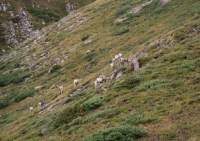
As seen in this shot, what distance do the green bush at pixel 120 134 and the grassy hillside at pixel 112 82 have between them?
0.16ft

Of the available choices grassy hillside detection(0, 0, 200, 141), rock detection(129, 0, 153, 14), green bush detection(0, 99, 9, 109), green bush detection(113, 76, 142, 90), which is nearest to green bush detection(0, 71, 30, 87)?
grassy hillside detection(0, 0, 200, 141)

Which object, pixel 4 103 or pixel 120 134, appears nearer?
pixel 120 134

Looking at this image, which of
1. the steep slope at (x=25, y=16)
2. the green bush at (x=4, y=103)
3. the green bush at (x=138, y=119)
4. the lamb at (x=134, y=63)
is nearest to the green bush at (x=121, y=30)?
the green bush at (x=4, y=103)

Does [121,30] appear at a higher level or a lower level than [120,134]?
higher

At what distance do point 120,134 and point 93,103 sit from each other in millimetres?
8131

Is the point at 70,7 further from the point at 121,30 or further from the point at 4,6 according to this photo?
the point at 121,30

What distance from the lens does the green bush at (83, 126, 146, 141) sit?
22922 mm

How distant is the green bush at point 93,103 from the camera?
102ft

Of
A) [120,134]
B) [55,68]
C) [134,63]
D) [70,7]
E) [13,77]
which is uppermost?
[134,63]

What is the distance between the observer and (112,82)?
3466 centimetres

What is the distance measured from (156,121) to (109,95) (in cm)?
780

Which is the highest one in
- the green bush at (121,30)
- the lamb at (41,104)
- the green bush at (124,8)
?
the green bush at (124,8)

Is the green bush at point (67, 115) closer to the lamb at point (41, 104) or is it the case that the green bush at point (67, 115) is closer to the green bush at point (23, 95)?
the lamb at point (41, 104)

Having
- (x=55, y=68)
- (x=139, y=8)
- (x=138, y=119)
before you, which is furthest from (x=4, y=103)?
(x=138, y=119)
